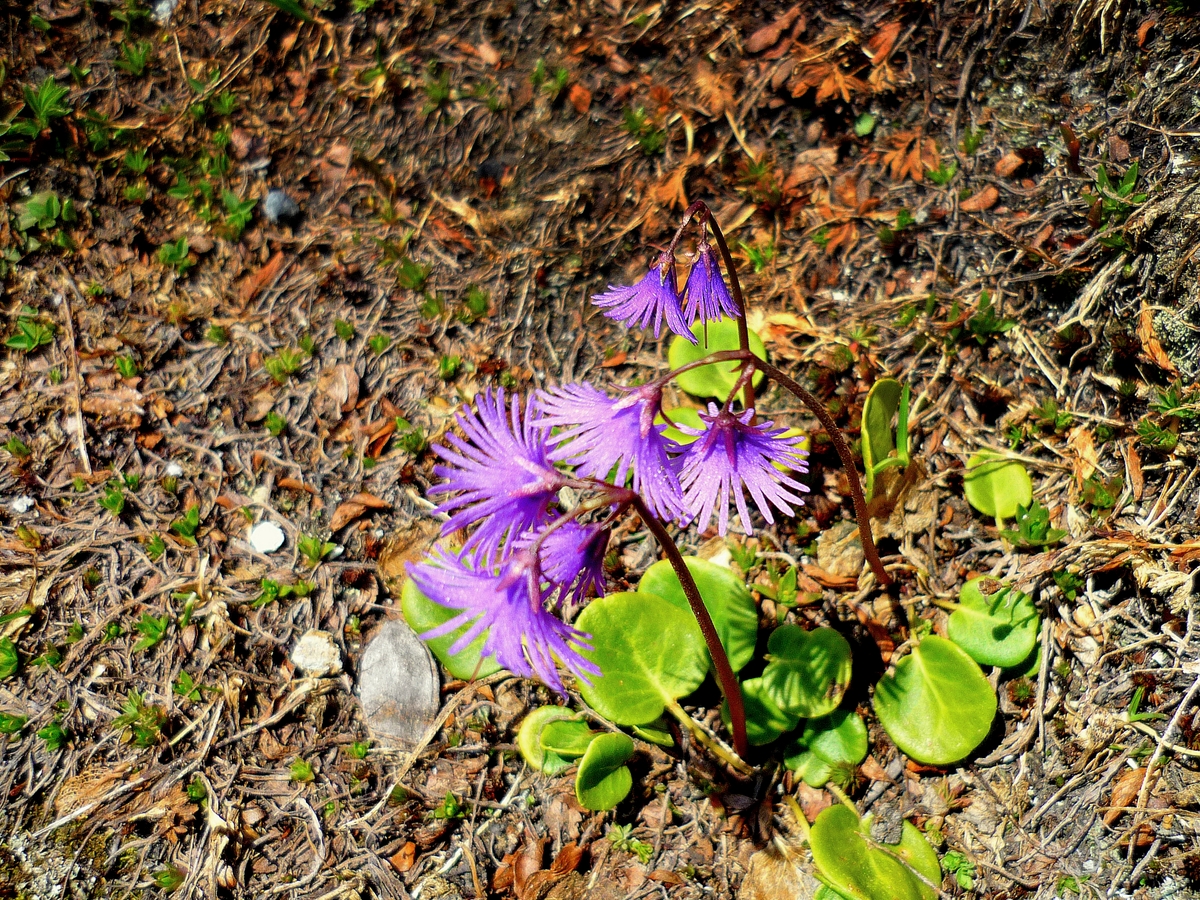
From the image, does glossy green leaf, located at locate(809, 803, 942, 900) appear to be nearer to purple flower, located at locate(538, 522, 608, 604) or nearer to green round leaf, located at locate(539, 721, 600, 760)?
green round leaf, located at locate(539, 721, 600, 760)

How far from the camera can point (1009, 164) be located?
2.88m

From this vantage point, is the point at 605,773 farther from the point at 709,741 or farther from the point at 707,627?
the point at 707,627

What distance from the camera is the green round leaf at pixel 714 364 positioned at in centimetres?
286

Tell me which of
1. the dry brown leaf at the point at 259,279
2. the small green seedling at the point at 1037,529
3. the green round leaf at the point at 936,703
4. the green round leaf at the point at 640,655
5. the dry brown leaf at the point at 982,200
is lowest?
the green round leaf at the point at 936,703

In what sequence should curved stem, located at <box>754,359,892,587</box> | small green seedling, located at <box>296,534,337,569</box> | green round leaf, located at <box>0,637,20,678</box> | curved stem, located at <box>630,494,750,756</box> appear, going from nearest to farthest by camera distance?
1. curved stem, located at <box>630,494,750,756</box>
2. curved stem, located at <box>754,359,892,587</box>
3. green round leaf, located at <box>0,637,20,678</box>
4. small green seedling, located at <box>296,534,337,569</box>

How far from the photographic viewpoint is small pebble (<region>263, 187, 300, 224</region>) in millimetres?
3498

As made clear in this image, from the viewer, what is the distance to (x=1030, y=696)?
2338 millimetres

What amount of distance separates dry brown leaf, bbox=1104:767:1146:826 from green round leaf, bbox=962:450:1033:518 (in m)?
0.77

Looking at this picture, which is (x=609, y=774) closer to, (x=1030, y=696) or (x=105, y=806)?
(x=1030, y=696)

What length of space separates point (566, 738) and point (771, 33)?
2841 millimetres

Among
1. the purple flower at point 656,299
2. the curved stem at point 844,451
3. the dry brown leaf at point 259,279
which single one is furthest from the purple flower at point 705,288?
the dry brown leaf at point 259,279

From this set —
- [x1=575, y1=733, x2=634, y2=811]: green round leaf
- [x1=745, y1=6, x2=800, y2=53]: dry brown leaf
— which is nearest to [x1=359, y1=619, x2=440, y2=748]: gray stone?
[x1=575, y1=733, x2=634, y2=811]: green round leaf

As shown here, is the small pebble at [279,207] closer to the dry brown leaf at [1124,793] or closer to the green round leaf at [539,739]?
the green round leaf at [539,739]

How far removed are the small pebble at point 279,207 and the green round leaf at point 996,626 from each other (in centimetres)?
298
